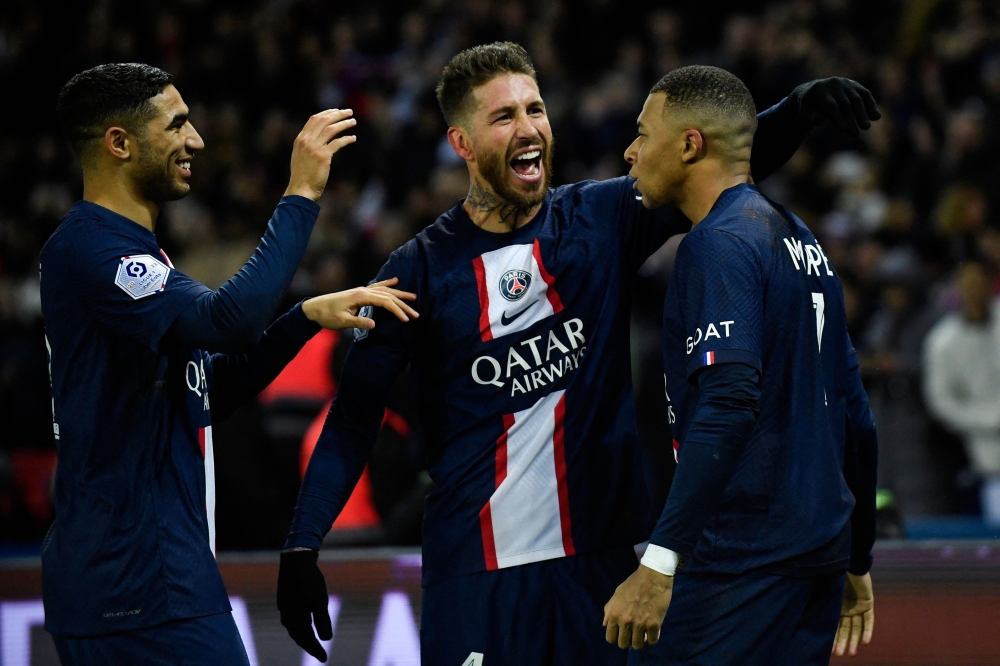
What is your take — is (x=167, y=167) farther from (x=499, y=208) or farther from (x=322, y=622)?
(x=322, y=622)

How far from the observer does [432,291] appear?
3736mm

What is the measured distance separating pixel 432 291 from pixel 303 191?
545 mm

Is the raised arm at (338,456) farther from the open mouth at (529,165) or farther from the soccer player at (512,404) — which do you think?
the open mouth at (529,165)

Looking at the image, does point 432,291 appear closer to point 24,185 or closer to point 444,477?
point 444,477

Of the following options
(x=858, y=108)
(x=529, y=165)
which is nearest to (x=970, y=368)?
Answer: (x=858, y=108)

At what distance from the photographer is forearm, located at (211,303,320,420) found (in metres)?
3.74

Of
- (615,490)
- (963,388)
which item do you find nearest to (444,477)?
(615,490)

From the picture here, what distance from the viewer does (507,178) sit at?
3.78 m

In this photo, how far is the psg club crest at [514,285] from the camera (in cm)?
370

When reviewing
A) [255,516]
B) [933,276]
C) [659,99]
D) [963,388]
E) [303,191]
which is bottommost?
[255,516]

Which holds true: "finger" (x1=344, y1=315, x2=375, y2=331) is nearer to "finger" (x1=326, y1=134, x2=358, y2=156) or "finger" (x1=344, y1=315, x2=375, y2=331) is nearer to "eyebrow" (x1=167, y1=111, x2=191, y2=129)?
"finger" (x1=326, y1=134, x2=358, y2=156)

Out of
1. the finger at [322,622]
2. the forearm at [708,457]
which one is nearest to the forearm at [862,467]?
the forearm at [708,457]

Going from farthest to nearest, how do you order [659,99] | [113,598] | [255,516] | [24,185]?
[24,185] < [255,516] < [659,99] < [113,598]

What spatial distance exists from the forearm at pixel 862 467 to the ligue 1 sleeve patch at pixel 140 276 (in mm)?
1970
